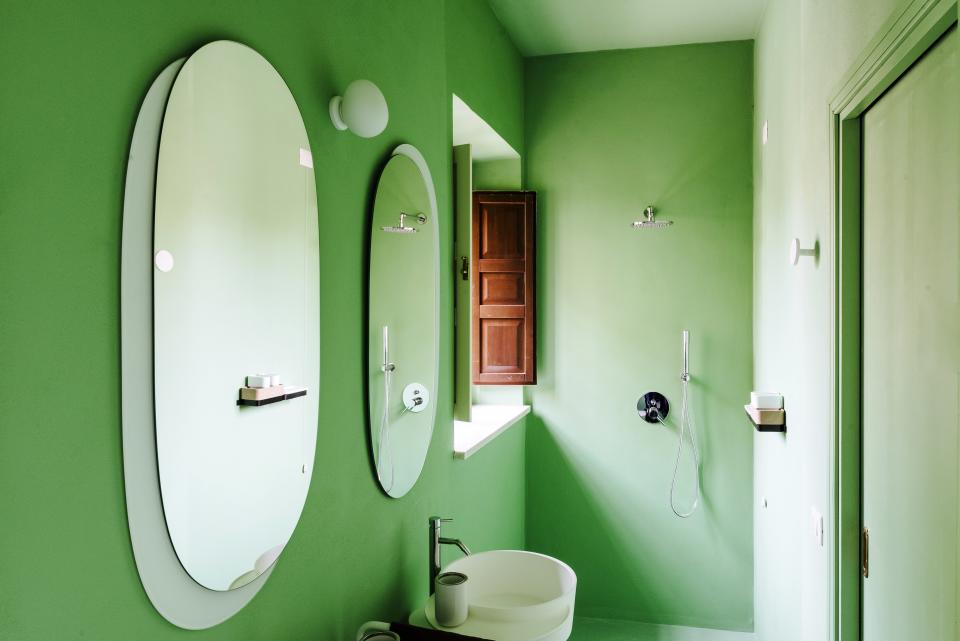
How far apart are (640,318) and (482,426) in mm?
987

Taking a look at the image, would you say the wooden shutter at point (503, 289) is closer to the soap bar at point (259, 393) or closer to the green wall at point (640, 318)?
the green wall at point (640, 318)

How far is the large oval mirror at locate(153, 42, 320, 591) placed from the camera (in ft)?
3.27

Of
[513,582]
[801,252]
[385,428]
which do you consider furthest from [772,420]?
[385,428]

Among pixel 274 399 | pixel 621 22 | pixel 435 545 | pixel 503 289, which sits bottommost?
pixel 435 545

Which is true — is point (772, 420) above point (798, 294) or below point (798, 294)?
below

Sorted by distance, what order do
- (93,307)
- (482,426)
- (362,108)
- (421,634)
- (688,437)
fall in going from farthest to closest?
(688,437) → (482,426) → (421,634) → (362,108) → (93,307)

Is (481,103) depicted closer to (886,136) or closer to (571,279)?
(571,279)

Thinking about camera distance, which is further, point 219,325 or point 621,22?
point 621,22

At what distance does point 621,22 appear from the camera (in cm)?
305

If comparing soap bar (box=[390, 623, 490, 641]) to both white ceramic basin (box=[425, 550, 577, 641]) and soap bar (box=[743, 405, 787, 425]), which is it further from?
soap bar (box=[743, 405, 787, 425])

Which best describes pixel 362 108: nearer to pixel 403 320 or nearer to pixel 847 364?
pixel 403 320

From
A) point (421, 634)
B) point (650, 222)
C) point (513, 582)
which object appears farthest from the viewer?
point (650, 222)

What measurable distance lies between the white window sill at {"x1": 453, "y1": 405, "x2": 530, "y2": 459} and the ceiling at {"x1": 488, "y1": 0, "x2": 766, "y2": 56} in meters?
1.71

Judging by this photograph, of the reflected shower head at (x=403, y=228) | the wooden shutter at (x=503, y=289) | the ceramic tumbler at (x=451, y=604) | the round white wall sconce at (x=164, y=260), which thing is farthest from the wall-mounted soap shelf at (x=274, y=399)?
the wooden shutter at (x=503, y=289)
